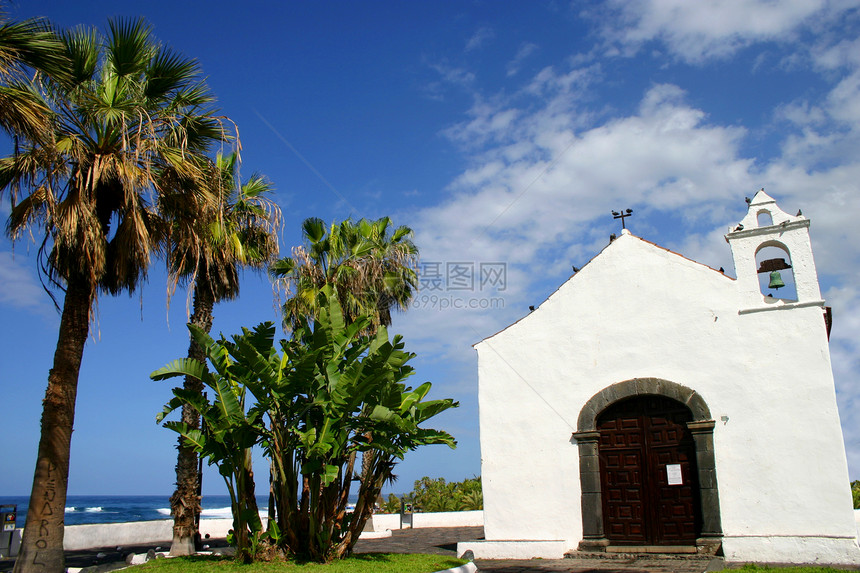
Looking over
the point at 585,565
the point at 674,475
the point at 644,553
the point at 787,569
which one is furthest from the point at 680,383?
the point at 585,565

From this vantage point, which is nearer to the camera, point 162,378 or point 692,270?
point 162,378

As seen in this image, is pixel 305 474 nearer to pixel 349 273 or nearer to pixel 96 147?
pixel 96 147

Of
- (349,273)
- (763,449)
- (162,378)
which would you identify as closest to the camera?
(162,378)

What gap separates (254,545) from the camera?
350 inches

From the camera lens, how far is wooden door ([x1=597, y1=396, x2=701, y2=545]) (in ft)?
39.5

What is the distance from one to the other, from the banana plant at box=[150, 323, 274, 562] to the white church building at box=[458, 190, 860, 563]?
5.58 metres

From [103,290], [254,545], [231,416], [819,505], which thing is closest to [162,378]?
[231,416]

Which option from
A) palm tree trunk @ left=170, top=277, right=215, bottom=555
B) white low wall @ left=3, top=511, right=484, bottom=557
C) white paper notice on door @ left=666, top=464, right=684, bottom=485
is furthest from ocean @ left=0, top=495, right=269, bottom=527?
white paper notice on door @ left=666, top=464, right=684, bottom=485

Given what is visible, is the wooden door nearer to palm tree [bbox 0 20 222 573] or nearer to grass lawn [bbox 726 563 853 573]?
grass lawn [bbox 726 563 853 573]

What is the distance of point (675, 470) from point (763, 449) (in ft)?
5.42

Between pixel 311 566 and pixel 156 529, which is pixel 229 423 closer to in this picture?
pixel 311 566

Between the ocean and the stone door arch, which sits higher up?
the stone door arch

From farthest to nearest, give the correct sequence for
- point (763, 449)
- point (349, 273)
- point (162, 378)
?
point (349, 273), point (763, 449), point (162, 378)

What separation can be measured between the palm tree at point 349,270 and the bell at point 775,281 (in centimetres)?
988
